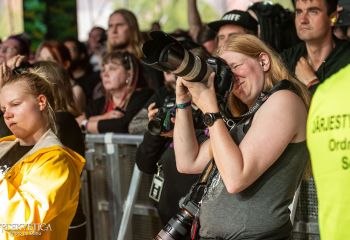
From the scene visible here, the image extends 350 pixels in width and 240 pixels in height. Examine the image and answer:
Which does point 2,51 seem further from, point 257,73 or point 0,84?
point 257,73

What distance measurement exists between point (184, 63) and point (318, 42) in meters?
2.27

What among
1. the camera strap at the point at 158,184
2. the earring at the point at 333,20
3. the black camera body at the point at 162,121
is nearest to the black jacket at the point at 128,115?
the camera strap at the point at 158,184

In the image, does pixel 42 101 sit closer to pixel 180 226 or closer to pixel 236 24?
pixel 180 226

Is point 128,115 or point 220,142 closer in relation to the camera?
point 220,142

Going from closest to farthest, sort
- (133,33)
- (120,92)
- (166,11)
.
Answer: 1. (120,92)
2. (133,33)
3. (166,11)

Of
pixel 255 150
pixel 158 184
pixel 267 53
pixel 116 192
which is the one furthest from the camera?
pixel 116 192

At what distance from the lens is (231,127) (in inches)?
141

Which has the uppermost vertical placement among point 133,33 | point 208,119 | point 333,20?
point 208,119

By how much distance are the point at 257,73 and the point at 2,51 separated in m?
4.33

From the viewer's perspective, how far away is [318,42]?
5363 millimetres

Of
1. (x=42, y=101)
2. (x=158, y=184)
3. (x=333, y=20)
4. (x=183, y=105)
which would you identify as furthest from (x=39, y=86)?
(x=333, y=20)

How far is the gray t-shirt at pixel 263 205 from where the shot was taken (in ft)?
10.8

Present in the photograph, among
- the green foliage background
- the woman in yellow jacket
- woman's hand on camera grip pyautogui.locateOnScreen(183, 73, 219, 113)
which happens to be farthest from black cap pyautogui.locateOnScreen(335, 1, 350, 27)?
the green foliage background

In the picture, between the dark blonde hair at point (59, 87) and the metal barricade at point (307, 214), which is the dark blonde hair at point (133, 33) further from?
the metal barricade at point (307, 214)
